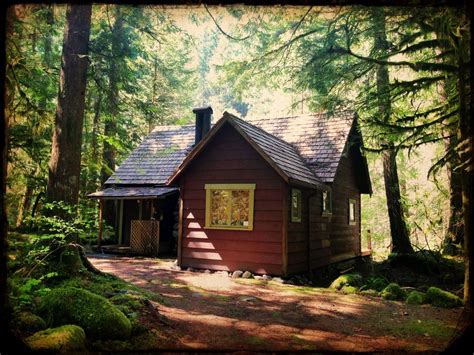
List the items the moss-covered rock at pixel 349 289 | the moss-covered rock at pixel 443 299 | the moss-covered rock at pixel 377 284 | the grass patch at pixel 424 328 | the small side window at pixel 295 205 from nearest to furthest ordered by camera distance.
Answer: the grass patch at pixel 424 328 → the moss-covered rock at pixel 443 299 → the moss-covered rock at pixel 349 289 → the moss-covered rock at pixel 377 284 → the small side window at pixel 295 205

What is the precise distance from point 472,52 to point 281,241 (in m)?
8.69

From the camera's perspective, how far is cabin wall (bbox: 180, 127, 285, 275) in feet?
37.2

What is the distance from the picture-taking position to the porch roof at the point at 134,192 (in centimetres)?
1661

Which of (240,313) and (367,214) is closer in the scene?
(240,313)

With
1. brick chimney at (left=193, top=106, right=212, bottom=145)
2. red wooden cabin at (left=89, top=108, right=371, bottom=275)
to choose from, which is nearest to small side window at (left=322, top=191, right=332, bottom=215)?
red wooden cabin at (left=89, top=108, right=371, bottom=275)

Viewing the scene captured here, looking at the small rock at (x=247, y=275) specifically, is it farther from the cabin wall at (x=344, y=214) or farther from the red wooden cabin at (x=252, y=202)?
the cabin wall at (x=344, y=214)

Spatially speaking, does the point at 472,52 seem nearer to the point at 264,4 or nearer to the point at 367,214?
the point at 264,4

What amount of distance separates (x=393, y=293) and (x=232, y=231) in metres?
5.16

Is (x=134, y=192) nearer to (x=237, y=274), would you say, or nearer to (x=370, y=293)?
(x=237, y=274)

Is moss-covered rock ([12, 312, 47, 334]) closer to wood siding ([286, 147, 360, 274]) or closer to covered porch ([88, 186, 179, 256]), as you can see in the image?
wood siding ([286, 147, 360, 274])

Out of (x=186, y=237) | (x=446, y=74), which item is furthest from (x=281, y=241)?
(x=446, y=74)

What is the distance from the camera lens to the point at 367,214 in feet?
97.5

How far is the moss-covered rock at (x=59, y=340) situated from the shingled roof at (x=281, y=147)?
6886mm

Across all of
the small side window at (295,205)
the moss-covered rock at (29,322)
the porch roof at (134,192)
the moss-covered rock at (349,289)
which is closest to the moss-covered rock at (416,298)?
the moss-covered rock at (349,289)
